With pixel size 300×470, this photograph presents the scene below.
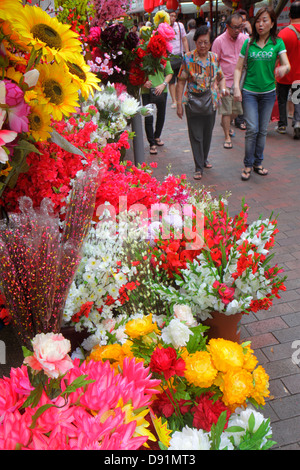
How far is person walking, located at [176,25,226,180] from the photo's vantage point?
16.3 ft

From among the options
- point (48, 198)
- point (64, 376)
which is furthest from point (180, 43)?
point (64, 376)

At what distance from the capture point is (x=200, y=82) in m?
5.09

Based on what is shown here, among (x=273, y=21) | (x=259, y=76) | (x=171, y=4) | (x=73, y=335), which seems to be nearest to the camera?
(x=73, y=335)

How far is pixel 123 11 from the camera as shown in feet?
12.7

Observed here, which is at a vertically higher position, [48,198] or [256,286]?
[48,198]

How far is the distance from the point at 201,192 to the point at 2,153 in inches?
54.5

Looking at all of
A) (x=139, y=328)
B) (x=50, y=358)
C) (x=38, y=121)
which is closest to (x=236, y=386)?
(x=139, y=328)

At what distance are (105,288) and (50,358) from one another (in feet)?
2.50

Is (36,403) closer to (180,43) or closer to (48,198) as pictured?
(48,198)

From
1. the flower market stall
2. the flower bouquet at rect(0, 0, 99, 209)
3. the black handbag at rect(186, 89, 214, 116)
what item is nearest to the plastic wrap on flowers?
the flower market stall

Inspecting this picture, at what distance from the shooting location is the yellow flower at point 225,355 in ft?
4.35

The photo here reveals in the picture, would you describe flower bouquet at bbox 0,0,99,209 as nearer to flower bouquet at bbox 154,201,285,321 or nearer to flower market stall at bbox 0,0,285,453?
flower market stall at bbox 0,0,285,453

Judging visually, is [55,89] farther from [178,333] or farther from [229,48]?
[229,48]
